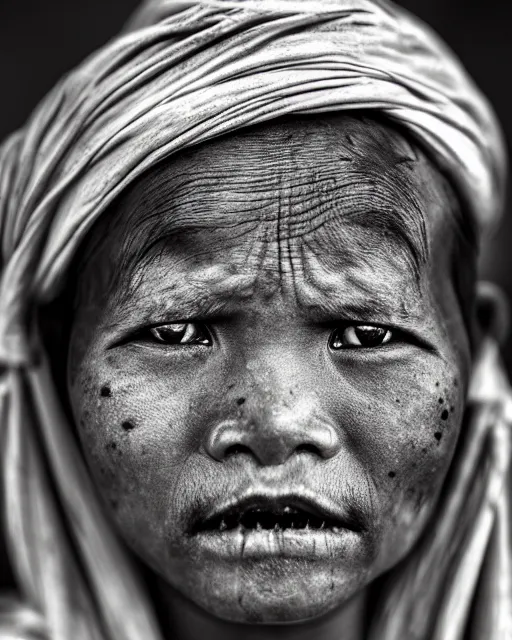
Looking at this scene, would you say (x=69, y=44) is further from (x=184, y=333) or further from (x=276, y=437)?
(x=276, y=437)

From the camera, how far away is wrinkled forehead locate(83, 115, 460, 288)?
1.33 metres

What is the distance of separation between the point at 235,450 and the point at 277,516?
0.34 ft

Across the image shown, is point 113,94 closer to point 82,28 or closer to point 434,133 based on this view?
point 434,133

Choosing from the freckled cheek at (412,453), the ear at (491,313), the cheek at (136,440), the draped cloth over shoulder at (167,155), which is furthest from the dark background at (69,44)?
the cheek at (136,440)

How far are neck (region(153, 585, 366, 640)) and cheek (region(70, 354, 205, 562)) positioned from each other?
0.15 metres

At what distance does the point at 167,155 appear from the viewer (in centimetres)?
136

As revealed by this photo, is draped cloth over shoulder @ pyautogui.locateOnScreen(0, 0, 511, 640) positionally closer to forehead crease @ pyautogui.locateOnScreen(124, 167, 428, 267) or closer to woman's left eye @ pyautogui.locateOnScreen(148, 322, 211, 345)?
forehead crease @ pyautogui.locateOnScreen(124, 167, 428, 267)

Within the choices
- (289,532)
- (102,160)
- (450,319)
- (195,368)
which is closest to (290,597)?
(289,532)

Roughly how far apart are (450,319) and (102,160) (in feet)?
1.83

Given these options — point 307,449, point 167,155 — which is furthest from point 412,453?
point 167,155

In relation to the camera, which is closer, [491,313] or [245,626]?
[245,626]

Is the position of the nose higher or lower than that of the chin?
higher

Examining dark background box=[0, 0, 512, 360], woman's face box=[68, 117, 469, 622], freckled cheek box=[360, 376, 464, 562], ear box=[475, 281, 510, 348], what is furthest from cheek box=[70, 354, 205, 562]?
dark background box=[0, 0, 512, 360]

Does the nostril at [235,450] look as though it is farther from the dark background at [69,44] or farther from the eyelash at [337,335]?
the dark background at [69,44]
